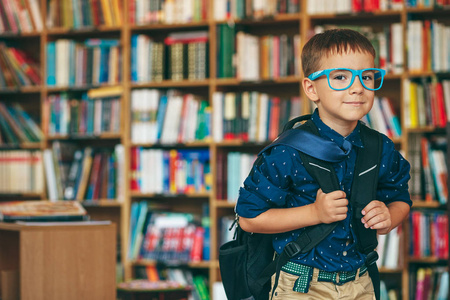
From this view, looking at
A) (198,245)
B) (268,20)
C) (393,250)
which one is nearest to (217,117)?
(268,20)

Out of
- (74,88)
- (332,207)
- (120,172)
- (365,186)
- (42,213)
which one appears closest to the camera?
(332,207)

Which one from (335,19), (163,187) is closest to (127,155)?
(163,187)

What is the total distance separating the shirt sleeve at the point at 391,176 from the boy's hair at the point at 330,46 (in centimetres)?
24

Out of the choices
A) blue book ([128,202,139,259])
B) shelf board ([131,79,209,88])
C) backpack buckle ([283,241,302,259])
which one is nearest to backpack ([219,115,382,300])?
backpack buckle ([283,241,302,259])

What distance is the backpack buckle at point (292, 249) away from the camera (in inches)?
59.4

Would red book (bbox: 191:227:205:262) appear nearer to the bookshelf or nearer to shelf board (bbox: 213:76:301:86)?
the bookshelf

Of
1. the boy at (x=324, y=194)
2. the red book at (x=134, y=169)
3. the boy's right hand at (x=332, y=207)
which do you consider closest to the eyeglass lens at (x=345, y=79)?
the boy at (x=324, y=194)

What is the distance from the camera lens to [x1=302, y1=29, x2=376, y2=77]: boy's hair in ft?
5.02

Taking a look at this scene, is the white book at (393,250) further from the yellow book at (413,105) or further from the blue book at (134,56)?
the blue book at (134,56)

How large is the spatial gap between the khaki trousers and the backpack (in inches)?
1.1

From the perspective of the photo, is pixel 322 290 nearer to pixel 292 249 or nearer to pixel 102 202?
pixel 292 249

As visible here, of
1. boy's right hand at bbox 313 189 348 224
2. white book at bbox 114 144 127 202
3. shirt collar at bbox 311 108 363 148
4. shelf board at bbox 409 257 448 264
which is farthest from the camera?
white book at bbox 114 144 127 202

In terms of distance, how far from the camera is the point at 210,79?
4.30 metres

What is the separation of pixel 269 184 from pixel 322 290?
0.88 feet
